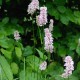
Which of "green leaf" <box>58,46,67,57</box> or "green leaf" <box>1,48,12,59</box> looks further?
"green leaf" <box>58,46,67,57</box>

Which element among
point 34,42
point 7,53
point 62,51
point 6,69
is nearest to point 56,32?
point 62,51

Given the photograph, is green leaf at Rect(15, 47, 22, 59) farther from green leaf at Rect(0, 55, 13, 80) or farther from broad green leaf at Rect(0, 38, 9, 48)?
green leaf at Rect(0, 55, 13, 80)

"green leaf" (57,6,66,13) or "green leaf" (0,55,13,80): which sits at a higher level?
"green leaf" (57,6,66,13)

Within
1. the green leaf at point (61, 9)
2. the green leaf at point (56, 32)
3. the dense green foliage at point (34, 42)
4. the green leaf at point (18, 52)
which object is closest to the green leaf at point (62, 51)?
the dense green foliage at point (34, 42)

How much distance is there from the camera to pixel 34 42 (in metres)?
2.85

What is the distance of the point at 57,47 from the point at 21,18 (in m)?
0.47

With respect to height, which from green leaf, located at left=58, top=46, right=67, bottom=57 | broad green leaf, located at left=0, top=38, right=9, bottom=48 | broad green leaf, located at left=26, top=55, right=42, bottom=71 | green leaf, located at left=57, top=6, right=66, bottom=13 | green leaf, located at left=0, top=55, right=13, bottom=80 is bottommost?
green leaf, located at left=58, top=46, right=67, bottom=57

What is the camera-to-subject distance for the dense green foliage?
8.98ft

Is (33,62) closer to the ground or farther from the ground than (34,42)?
closer to the ground

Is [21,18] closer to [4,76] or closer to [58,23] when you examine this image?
[58,23]

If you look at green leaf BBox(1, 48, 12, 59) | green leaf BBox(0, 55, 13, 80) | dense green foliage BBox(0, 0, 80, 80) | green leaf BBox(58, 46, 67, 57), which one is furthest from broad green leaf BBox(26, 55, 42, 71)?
green leaf BBox(58, 46, 67, 57)

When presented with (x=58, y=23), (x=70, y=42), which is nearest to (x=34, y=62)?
(x=70, y=42)

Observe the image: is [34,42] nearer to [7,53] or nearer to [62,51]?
[7,53]

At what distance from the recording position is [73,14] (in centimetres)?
321
